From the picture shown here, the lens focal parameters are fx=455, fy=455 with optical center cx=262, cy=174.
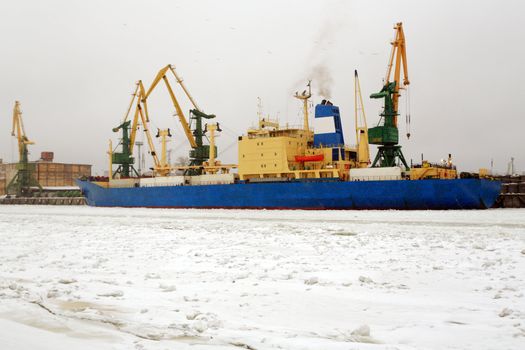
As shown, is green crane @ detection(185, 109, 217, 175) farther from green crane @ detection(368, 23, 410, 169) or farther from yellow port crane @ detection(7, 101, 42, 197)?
yellow port crane @ detection(7, 101, 42, 197)

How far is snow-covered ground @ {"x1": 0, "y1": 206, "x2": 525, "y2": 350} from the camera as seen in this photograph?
4449mm

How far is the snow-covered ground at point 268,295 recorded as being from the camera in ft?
14.6

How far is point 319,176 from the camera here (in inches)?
1432

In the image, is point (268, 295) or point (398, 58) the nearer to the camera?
point (268, 295)

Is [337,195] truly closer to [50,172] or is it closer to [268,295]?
[268,295]

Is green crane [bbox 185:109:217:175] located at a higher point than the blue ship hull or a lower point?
higher

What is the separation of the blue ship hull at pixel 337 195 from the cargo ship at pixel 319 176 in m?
0.06

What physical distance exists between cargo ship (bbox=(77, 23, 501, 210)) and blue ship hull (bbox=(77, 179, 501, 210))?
62 mm

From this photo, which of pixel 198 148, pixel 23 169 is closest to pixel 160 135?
pixel 198 148

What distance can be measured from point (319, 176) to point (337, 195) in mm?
3286

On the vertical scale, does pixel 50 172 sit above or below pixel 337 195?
above

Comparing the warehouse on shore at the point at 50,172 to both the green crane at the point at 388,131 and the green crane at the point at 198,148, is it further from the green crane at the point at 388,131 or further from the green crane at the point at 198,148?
the green crane at the point at 388,131

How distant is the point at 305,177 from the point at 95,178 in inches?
1193

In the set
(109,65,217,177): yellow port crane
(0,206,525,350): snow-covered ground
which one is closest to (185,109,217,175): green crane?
(109,65,217,177): yellow port crane
